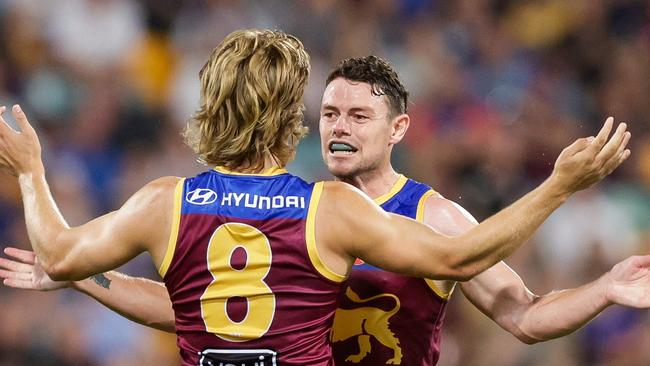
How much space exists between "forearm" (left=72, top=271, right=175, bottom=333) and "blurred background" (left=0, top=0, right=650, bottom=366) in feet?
11.2

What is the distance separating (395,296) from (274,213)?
105 cm

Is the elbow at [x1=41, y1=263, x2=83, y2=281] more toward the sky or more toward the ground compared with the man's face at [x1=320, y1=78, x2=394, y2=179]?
more toward the ground

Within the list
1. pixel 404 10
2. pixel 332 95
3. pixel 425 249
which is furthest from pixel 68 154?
pixel 425 249

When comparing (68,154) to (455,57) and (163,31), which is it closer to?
(163,31)

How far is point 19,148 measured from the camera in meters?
4.11

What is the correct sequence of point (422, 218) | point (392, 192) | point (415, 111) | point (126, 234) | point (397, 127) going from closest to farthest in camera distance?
point (126, 234), point (422, 218), point (392, 192), point (397, 127), point (415, 111)

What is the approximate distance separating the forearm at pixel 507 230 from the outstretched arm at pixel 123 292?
1568mm

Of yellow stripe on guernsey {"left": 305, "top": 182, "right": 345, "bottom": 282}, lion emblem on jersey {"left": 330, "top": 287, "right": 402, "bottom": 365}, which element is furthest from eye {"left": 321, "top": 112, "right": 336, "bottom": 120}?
yellow stripe on guernsey {"left": 305, "top": 182, "right": 345, "bottom": 282}

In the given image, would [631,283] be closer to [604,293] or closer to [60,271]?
[604,293]

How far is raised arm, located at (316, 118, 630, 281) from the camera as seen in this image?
3.71 m

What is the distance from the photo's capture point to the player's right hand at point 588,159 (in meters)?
3.69

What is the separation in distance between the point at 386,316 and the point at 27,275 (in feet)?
4.95

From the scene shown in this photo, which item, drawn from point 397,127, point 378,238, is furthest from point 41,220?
point 397,127

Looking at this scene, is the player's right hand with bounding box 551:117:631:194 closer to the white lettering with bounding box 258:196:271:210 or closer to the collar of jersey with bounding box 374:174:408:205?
the white lettering with bounding box 258:196:271:210
